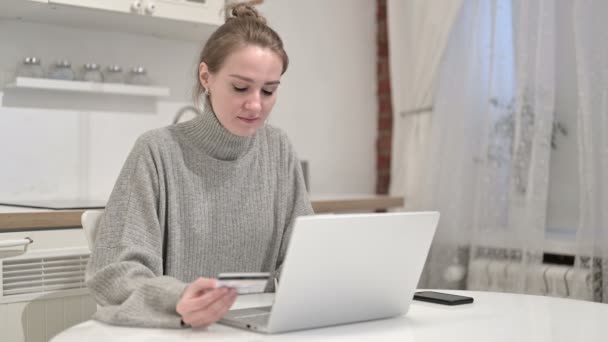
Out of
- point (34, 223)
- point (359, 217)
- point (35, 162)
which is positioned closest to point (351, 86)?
point (35, 162)

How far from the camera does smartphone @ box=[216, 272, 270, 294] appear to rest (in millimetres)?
1131

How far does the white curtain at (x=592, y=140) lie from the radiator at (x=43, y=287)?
1677mm

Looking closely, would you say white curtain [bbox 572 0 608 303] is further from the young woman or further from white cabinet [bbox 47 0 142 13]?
white cabinet [bbox 47 0 142 13]

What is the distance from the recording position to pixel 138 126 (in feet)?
10.3

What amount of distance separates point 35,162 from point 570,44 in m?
2.05

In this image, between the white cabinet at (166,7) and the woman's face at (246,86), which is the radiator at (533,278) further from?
the woman's face at (246,86)

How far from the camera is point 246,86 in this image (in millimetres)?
1643

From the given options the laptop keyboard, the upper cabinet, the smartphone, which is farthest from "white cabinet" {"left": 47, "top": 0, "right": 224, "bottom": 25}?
the smartphone

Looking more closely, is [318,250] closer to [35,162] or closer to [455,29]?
[35,162]

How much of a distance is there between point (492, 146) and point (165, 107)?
134 cm

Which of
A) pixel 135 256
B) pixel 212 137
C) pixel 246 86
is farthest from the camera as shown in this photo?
pixel 212 137

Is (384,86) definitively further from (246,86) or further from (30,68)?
(246,86)

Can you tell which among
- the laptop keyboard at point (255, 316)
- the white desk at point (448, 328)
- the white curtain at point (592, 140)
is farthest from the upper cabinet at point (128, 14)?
the laptop keyboard at point (255, 316)

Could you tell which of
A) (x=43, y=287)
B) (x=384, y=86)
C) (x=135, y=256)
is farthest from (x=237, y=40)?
(x=384, y=86)
